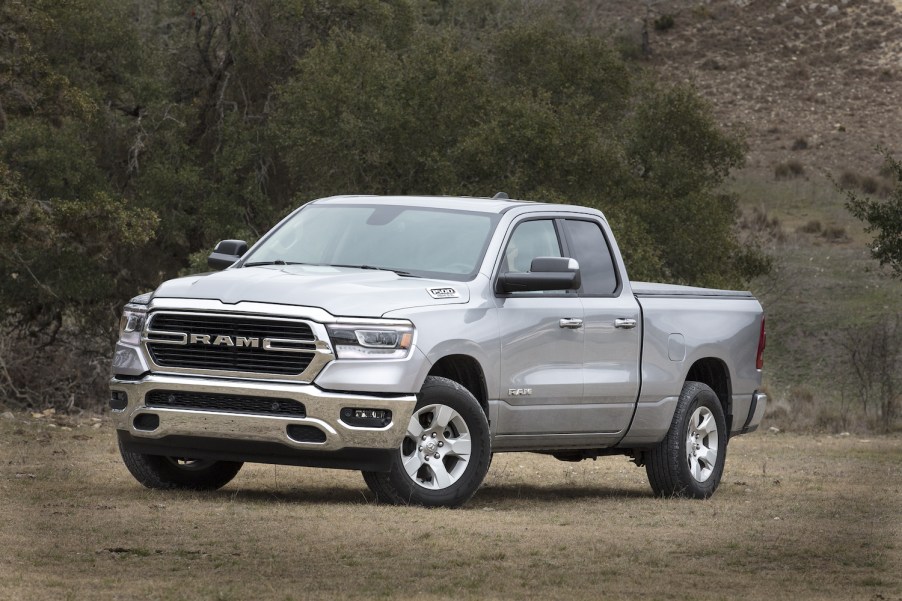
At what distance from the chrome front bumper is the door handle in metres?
1.66

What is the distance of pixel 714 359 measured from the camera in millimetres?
12555

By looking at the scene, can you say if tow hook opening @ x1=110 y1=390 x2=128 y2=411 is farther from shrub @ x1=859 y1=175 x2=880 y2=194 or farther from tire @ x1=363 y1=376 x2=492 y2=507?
shrub @ x1=859 y1=175 x2=880 y2=194

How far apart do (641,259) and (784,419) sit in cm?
442

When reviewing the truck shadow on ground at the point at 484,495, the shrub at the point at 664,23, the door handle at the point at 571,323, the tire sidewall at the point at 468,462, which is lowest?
the shrub at the point at 664,23

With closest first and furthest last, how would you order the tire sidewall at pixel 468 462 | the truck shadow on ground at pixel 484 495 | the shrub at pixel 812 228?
1. the tire sidewall at pixel 468 462
2. the truck shadow on ground at pixel 484 495
3. the shrub at pixel 812 228

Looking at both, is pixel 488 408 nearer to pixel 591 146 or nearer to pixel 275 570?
pixel 275 570

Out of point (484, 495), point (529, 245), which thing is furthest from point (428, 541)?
point (484, 495)

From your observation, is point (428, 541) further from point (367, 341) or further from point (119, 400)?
point (119, 400)

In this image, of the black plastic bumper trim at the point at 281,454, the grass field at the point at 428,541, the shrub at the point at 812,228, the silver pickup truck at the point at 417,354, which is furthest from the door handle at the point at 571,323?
the shrub at the point at 812,228

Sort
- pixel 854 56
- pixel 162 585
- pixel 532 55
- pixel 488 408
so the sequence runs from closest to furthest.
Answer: pixel 162 585, pixel 488 408, pixel 532 55, pixel 854 56

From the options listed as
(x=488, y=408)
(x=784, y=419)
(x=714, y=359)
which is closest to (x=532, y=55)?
(x=784, y=419)

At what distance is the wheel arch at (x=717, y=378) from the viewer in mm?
12586

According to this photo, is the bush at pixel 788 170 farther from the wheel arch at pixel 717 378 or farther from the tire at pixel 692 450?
the tire at pixel 692 450

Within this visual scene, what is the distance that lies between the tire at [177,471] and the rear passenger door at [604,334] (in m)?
2.50
